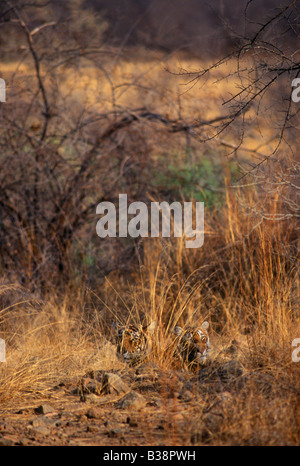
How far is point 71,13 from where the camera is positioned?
7.94 meters

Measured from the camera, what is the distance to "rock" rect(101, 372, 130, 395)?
374cm

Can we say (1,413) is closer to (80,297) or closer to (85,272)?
(80,297)

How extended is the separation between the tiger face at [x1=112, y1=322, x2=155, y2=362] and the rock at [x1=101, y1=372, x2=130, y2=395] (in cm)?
58

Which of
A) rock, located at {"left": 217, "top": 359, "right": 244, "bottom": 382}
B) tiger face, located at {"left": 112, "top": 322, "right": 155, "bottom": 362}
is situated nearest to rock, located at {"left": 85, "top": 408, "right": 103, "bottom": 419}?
rock, located at {"left": 217, "top": 359, "right": 244, "bottom": 382}

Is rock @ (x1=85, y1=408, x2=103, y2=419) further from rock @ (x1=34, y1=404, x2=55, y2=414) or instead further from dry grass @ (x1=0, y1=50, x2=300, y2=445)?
dry grass @ (x1=0, y1=50, x2=300, y2=445)

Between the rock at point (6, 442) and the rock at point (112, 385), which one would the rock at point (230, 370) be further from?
the rock at point (6, 442)

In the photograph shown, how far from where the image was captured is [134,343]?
4.43 meters

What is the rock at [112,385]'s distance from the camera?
3.74 metres

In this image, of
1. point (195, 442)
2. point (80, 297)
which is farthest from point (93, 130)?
point (195, 442)

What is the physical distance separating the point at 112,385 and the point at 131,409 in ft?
0.91

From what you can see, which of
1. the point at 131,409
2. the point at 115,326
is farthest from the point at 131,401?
the point at 115,326

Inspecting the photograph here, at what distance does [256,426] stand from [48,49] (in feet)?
19.7

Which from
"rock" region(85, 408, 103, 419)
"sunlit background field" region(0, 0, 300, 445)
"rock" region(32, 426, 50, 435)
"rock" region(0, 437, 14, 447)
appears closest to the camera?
"rock" region(0, 437, 14, 447)

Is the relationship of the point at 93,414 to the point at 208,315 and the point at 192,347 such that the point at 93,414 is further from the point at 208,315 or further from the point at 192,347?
the point at 208,315
